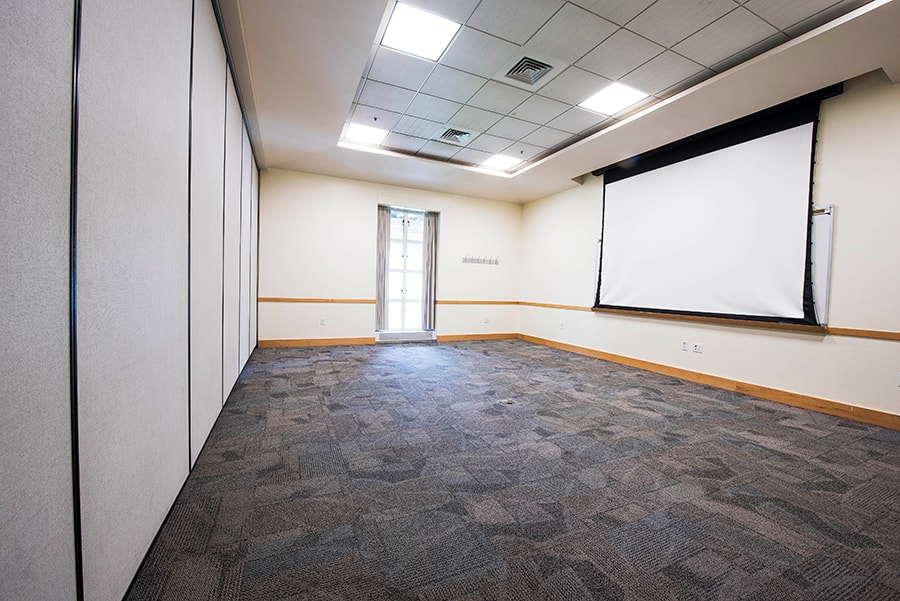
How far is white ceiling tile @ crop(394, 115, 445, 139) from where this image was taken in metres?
4.21

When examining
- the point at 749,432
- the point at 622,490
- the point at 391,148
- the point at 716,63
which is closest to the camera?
the point at 622,490

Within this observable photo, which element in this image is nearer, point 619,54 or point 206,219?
point 206,219

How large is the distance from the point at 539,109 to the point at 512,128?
528 mm

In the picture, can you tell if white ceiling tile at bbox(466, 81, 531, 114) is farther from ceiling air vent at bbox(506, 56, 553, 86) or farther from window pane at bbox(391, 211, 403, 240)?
window pane at bbox(391, 211, 403, 240)

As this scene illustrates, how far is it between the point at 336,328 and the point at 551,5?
5295 millimetres

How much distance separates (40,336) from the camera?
78cm

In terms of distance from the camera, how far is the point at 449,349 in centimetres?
619

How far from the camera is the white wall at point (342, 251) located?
5.80 meters

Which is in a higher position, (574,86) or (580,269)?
(574,86)

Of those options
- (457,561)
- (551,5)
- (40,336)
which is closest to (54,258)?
(40,336)

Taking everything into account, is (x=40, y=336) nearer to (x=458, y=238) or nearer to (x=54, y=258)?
(x=54, y=258)

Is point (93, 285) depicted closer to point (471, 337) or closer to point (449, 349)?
point (449, 349)


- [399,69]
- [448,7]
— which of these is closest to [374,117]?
[399,69]

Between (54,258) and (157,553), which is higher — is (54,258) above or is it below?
above
